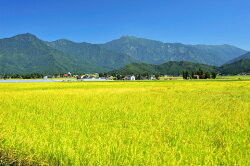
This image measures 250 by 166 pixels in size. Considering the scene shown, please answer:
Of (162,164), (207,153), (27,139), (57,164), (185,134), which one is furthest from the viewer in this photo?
(185,134)

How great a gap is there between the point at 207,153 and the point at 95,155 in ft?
9.94

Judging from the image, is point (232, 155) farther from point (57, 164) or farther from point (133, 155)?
point (57, 164)

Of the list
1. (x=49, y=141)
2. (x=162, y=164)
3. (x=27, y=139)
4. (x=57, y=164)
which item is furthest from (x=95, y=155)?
(x=27, y=139)

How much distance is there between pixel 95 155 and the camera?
5.21 metres

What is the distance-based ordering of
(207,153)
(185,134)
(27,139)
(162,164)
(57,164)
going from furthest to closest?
(185,134), (27,139), (207,153), (57,164), (162,164)

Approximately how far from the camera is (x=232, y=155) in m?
5.26

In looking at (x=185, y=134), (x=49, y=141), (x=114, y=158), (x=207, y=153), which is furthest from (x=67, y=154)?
(x=185, y=134)

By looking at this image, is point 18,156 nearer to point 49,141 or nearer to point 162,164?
point 49,141

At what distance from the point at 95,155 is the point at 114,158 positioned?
1.79ft

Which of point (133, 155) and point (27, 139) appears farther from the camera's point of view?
point (27, 139)

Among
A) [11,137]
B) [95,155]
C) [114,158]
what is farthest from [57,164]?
[11,137]

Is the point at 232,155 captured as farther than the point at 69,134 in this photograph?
No

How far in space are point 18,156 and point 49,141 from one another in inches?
45.8

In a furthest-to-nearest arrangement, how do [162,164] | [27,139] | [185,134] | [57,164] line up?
[185,134] → [27,139] → [57,164] → [162,164]
